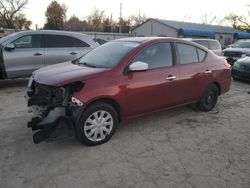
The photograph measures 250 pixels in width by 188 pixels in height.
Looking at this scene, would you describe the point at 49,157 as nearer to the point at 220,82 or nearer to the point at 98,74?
the point at 98,74

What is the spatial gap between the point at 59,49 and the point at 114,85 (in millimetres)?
4825

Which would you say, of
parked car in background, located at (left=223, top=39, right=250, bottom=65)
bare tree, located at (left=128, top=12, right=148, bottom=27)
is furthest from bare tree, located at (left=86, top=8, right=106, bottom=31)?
parked car in background, located at (left=223, top=39, right=250, bottom=65)

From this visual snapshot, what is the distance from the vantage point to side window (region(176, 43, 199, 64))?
17.3ft

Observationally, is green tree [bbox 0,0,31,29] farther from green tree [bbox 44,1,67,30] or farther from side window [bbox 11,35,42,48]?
side window [bbox 11,35,42,48]

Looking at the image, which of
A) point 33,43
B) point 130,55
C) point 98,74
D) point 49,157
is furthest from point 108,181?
point 33,43

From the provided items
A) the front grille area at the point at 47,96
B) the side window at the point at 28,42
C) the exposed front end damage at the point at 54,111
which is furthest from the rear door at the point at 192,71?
the side window at the point at 28,42

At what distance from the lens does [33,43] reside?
802 cm

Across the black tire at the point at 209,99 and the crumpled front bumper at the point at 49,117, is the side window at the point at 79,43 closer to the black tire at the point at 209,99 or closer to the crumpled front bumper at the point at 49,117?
the black tire at the point at 209,99

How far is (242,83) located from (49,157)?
863cm

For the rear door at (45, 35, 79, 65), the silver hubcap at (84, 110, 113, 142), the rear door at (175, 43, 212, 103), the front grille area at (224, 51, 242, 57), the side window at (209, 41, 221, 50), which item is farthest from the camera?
the front grille area at (224, 51, 242, 57)

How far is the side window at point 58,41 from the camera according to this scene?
831 cm

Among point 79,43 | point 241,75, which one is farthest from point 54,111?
point 241,75

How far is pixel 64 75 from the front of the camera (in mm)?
4168

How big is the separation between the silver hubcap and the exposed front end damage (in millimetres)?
269
